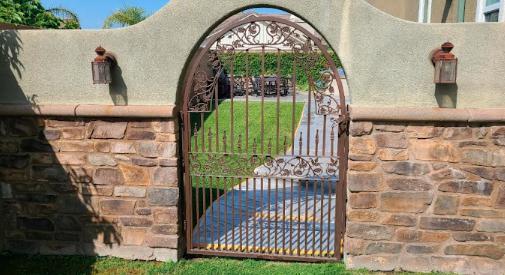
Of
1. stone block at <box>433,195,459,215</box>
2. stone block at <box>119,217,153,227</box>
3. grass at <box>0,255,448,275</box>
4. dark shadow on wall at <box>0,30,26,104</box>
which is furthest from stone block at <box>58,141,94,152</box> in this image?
stone block at <box>433,195,459,215</box>

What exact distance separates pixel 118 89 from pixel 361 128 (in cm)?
249

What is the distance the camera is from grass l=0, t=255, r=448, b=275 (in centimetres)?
390

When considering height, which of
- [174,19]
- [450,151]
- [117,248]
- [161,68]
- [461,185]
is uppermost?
[174,19]

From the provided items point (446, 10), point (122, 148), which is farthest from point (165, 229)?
point (446, 10)

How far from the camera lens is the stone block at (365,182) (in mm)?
3684

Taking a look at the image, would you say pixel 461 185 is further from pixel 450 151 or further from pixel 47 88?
pixel 47 88

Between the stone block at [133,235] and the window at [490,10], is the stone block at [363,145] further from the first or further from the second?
the stone block at [133,235]

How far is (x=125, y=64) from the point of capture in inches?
150

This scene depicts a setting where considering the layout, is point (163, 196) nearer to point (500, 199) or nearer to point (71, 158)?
point (71, 158)

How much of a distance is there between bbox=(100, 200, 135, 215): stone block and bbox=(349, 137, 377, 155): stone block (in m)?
2.40

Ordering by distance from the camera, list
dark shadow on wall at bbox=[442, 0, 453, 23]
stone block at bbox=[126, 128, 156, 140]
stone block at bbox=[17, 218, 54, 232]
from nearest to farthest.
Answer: stone block at bbox=[126, 128, 156, 140] < stone block at bbox=[17, 218, 54, 232] < dark shadow on wall at bbox=[442, 0, 453, 23]

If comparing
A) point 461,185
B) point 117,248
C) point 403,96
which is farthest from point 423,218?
point 117,248

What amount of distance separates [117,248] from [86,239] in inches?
14.6

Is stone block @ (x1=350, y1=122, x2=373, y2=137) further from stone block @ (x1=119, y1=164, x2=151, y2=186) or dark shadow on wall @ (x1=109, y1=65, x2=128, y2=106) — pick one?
dark shadow on wall @ (x1=109, y1=65, x2=128, y2=106)
